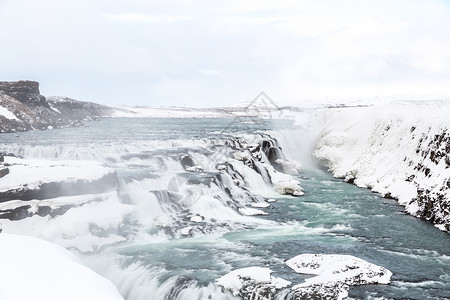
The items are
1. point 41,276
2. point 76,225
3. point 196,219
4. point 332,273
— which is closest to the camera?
point 41,276

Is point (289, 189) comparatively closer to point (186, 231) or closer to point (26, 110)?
point (186, 231)

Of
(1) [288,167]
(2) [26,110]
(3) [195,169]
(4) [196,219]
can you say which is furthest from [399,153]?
(2) [26,110]

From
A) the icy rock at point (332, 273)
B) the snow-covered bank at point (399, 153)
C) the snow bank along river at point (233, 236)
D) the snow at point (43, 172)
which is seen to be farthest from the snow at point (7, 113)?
the icy rock at point (332, 273)

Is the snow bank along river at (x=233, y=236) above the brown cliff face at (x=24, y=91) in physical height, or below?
below

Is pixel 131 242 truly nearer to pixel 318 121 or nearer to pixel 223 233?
pixel 223 233

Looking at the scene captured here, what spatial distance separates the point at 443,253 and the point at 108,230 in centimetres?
1460

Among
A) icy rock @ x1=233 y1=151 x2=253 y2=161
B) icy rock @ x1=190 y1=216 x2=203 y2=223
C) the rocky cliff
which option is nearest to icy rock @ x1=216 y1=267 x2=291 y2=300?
icy rock @ x1=190 y1=216 x2=203 y2=223

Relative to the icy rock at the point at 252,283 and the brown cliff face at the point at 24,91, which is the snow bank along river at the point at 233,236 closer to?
the icy rock at the point at 252,283

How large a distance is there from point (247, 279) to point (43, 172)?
1196cm

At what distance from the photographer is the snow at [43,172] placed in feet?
59.6

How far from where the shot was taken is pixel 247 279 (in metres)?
12.7

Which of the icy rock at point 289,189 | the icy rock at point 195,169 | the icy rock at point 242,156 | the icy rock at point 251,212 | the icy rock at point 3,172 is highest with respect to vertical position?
the icy rock at point 242,156

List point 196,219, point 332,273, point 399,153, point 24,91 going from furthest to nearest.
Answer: point 24,91 → point 399,153 → point 196,219 → point 332,273

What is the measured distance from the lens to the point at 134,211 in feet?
66.3
